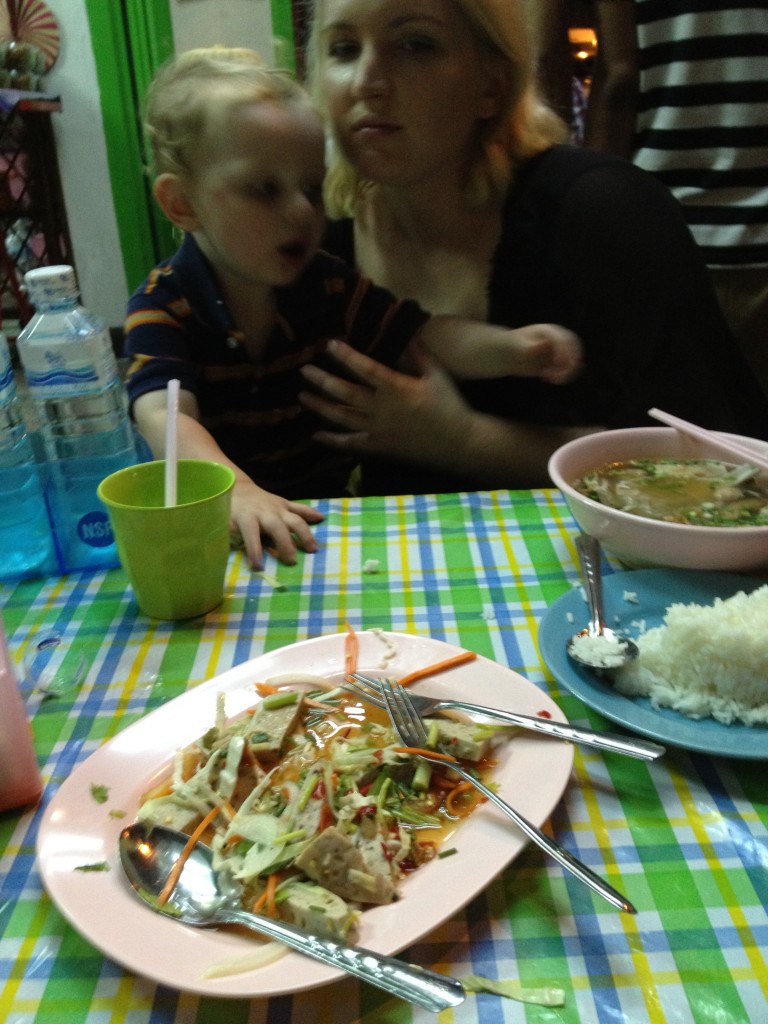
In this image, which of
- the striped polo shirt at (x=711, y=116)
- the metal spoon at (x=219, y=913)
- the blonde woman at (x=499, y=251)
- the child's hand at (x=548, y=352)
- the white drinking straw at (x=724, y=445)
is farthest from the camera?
the striped polo shirt at (x=711, y=116)

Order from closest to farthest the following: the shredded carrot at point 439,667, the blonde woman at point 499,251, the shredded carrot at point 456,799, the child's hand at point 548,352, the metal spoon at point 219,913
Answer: the metal spoon at point 219,913 < the shredded carrot at point 456,799 < the shredded carrot at point 439,667 < the child's hand at point 548,352 < the blonde woman at point 499,251

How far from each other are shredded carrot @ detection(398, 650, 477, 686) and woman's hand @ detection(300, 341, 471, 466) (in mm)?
836

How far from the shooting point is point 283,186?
1406 mm

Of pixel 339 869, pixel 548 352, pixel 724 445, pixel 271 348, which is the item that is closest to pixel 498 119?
pixel 548 352

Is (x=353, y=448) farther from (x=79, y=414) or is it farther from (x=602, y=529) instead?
(x=602, y=529)

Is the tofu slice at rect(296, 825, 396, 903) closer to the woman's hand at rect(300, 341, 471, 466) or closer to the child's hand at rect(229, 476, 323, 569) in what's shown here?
the child's hand at rect(229, 476, 323, 569)

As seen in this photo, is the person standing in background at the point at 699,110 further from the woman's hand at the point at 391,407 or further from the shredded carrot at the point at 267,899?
the shredded carrot at the point at 267,899

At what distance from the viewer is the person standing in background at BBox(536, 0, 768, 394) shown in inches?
61.5

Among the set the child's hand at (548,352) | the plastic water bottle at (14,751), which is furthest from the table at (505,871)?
the child's hand at (548,352)

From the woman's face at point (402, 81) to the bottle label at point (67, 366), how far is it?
2.78ft

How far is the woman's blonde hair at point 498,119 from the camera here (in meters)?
1.44

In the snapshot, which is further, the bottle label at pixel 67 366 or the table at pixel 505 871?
the bottle label at pixel 67 366

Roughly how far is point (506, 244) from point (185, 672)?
1208mm

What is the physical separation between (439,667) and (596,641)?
142 millimetres
